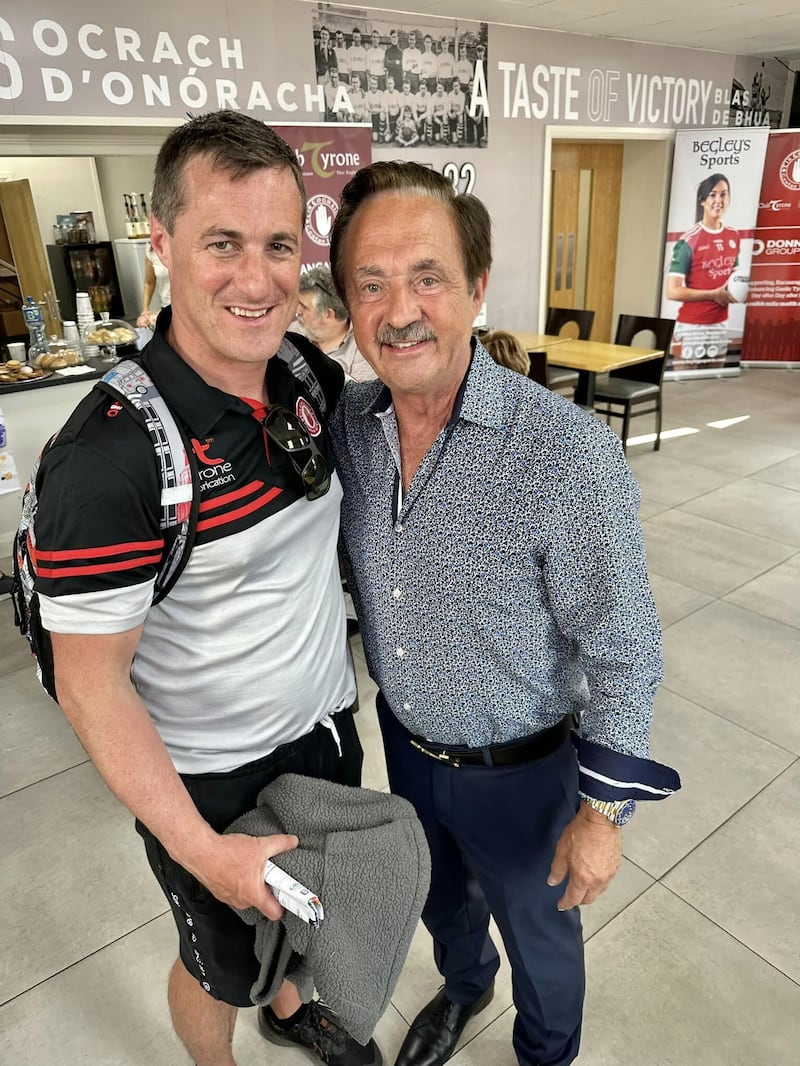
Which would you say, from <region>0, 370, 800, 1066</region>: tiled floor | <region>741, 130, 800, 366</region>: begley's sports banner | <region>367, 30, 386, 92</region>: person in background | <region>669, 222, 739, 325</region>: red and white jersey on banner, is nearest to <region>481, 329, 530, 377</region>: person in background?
<region>0, 370, 800, 1066</region>: tiled floor

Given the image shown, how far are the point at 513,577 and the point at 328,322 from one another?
7.68ft

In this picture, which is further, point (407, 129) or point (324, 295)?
point (407, 129)

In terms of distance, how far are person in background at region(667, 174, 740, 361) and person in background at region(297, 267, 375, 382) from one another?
5.61 metres

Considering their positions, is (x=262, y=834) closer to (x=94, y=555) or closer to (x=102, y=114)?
(x=94, y=555)

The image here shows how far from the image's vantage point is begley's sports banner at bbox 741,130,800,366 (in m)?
7.49

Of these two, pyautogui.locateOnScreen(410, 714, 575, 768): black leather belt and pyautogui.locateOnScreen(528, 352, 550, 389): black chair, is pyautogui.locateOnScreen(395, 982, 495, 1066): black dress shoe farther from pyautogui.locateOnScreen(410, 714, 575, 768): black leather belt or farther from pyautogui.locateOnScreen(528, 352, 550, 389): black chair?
pyautogui.locateOnScreen(528, 352, 550, 389): black chair

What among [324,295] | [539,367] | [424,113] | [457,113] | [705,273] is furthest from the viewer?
[705,273]

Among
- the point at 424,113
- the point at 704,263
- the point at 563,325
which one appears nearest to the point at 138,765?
the point at 424,113

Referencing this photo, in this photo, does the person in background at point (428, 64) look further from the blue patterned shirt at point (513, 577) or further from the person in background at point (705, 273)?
the blue patterned shirt at point (513, 577)

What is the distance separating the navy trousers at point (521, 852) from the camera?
136 centimetres

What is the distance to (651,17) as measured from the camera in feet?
19.3

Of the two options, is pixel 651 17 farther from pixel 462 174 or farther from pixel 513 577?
pixel 513 577

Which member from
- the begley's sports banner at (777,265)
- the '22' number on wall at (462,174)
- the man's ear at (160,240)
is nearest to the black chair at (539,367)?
the '22' number on wall at (462,174)

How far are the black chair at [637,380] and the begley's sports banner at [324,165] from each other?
7.59 feet
